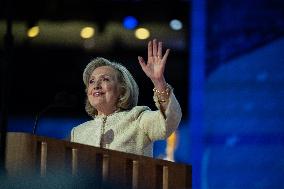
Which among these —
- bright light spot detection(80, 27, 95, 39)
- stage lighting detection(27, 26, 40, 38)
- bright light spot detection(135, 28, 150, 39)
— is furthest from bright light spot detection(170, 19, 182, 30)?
stage lighting detection(27, 26, 40, 38)

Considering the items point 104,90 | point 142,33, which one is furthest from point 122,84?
point 142,33

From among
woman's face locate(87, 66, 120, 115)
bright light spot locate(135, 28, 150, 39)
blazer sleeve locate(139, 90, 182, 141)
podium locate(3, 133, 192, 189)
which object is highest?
bright light spot locate(135, 28, 150, 39)

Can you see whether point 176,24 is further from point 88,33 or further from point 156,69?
point 156,69

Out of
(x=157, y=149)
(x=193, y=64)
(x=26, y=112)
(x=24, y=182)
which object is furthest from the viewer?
(x=193, y=64)

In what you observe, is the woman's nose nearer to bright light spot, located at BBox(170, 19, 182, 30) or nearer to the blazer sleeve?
the blazer sleeve

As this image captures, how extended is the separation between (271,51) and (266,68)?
0.11 meters

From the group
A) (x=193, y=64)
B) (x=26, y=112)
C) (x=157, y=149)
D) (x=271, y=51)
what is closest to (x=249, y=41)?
(x=271, y=51)

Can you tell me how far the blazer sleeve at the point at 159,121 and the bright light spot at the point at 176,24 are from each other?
849 millimetres

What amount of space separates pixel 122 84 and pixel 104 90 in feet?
0.30

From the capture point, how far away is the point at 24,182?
1.97 meters

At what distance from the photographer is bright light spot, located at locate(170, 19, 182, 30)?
340 centimetres

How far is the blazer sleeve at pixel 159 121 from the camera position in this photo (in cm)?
257

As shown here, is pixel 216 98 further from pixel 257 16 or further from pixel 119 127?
pixel 119 127

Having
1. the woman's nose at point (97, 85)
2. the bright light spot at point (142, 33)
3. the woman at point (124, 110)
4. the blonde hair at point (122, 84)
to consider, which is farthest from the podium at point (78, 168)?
the bright light spot at point (142, 33)
